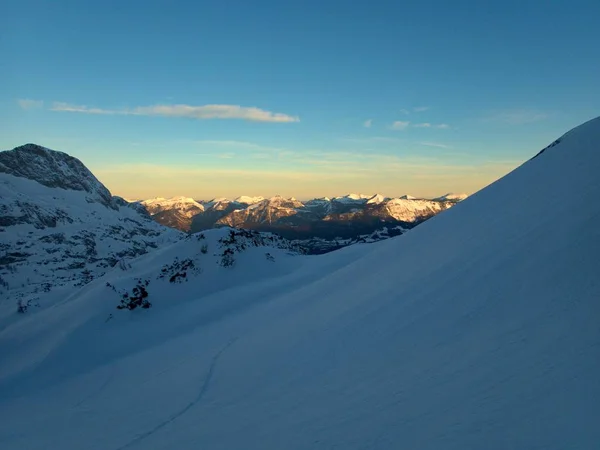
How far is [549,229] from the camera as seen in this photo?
9.40m

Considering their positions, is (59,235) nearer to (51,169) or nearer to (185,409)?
(51,169)

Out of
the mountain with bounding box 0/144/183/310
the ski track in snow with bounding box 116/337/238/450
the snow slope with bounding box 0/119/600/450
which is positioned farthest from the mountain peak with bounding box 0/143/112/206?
the ski track in snow with bounding box 116/337/238/450

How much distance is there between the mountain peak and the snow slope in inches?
6854

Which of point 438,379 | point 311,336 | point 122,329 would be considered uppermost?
point 438,379

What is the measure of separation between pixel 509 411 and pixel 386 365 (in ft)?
10.4

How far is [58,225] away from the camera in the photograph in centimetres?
Answer: 13212

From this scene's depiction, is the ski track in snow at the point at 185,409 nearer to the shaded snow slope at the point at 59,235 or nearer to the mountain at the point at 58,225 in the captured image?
the shaded snow slope at the point at 59,235

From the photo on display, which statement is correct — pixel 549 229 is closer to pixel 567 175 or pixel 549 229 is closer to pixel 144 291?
pixel 567 175

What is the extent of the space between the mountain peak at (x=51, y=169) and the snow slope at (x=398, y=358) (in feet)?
571

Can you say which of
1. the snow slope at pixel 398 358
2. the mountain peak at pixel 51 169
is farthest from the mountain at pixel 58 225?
the snow slope at pixel 398 358

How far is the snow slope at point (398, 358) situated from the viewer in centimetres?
519

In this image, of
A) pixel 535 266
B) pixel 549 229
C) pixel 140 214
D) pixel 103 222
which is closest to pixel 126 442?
pixel 535 266

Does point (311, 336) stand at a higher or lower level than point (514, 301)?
lower

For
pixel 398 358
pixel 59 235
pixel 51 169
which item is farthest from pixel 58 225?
pixel 398 358
